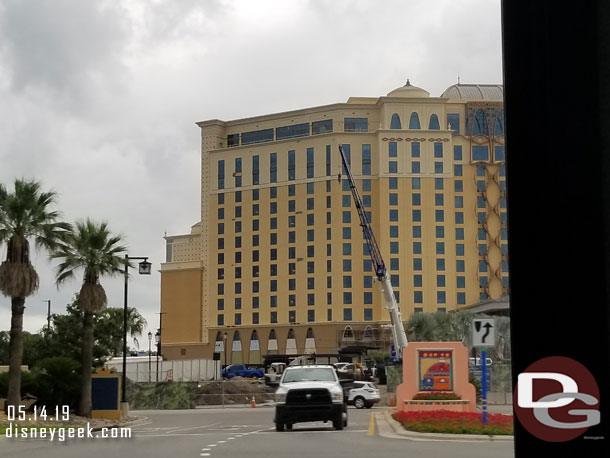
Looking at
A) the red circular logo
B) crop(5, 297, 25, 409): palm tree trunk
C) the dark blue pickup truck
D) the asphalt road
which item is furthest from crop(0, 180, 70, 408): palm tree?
the dark blue pickup truck

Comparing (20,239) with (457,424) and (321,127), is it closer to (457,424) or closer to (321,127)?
(457,424)

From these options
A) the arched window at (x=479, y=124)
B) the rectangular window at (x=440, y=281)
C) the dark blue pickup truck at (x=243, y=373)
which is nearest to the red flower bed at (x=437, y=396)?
the dark blue pickup truck at (x=243, y=373)

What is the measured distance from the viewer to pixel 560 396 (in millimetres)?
2617

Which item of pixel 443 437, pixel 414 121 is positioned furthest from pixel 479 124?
pixel 443 437

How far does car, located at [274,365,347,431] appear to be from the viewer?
23.8 meters

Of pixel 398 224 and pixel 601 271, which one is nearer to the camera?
pixel 601 271

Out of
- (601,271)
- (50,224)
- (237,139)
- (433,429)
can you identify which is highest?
(237,139)

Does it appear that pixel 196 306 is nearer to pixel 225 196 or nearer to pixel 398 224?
pixel 225 196

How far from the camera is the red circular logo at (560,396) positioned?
2598 millimetres

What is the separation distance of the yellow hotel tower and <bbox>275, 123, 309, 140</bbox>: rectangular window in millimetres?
131

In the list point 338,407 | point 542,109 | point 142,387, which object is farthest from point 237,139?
point 542,109

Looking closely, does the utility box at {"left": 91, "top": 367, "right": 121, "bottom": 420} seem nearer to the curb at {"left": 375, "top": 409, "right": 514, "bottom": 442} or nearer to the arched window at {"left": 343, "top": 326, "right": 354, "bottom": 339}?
the curb at {"left": 375, "top": 409, "right": 514, "bottom": 442}

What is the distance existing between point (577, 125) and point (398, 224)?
111950 millimetres

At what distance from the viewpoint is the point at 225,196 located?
12075 cm
